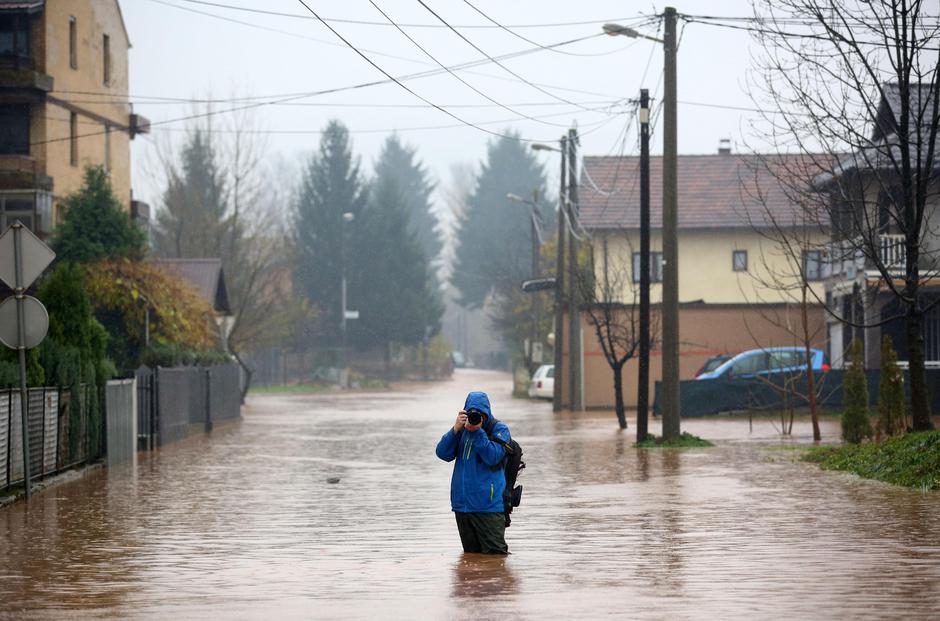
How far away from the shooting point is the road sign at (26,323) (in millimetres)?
18281

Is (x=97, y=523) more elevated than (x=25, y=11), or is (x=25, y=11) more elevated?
(x=25, y=11)

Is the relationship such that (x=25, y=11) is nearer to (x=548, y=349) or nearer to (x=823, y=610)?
(x=548, y=349)

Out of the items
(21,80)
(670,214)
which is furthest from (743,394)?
(21,80)

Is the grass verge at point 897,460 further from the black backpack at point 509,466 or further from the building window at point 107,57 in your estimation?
the building window at point 107,57

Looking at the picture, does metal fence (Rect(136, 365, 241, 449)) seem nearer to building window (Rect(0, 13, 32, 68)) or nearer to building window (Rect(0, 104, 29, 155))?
building window (Rect(0, 104, 29, 155))

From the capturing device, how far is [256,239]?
66.1 metres

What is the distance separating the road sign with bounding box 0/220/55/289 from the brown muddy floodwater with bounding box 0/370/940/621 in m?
2.86

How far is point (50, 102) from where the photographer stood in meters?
45.1

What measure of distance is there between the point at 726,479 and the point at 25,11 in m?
30.3

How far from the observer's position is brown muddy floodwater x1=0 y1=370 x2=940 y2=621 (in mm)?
10023

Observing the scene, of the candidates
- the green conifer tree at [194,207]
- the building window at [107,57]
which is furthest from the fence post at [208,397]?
the green conifer tree at [194,207]

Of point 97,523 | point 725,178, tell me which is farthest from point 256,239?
point 97,523

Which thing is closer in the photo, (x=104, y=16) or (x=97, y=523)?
(x=97, y=523)

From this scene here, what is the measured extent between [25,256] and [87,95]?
31284mm
